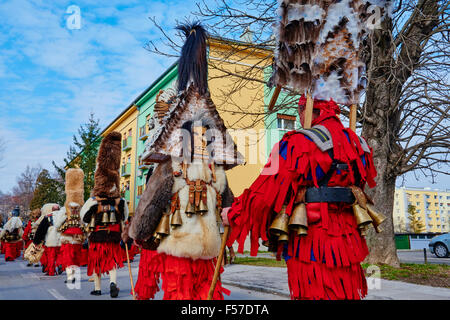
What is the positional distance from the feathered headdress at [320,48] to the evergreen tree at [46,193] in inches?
999

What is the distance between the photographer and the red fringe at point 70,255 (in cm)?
878

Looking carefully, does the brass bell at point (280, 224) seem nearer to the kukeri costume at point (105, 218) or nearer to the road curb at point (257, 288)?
the road curb at point (257, 288)

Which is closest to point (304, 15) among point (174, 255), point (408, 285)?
point (174, 255)

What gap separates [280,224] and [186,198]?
168cm

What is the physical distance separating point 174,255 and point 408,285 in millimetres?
5591

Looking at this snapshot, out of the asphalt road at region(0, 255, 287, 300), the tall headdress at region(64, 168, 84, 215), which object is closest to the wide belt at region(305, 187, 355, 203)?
the asphalt road at region(0, 255, 287, 300)

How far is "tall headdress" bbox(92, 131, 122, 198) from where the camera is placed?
6.96 metres

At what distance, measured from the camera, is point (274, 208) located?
2.58 m

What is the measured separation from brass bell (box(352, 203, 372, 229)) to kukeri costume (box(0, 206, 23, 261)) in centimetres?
1548

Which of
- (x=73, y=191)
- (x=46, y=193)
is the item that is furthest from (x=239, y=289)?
(x=46, y=193)

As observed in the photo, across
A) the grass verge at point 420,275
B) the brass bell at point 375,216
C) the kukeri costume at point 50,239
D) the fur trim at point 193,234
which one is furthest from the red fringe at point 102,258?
the grass verge at point 420,275

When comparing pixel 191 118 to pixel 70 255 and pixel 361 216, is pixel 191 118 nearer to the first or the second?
pixel 361 216

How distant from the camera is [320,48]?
129 inches

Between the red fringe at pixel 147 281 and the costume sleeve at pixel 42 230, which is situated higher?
the costume sleeve at pixel 42 230
